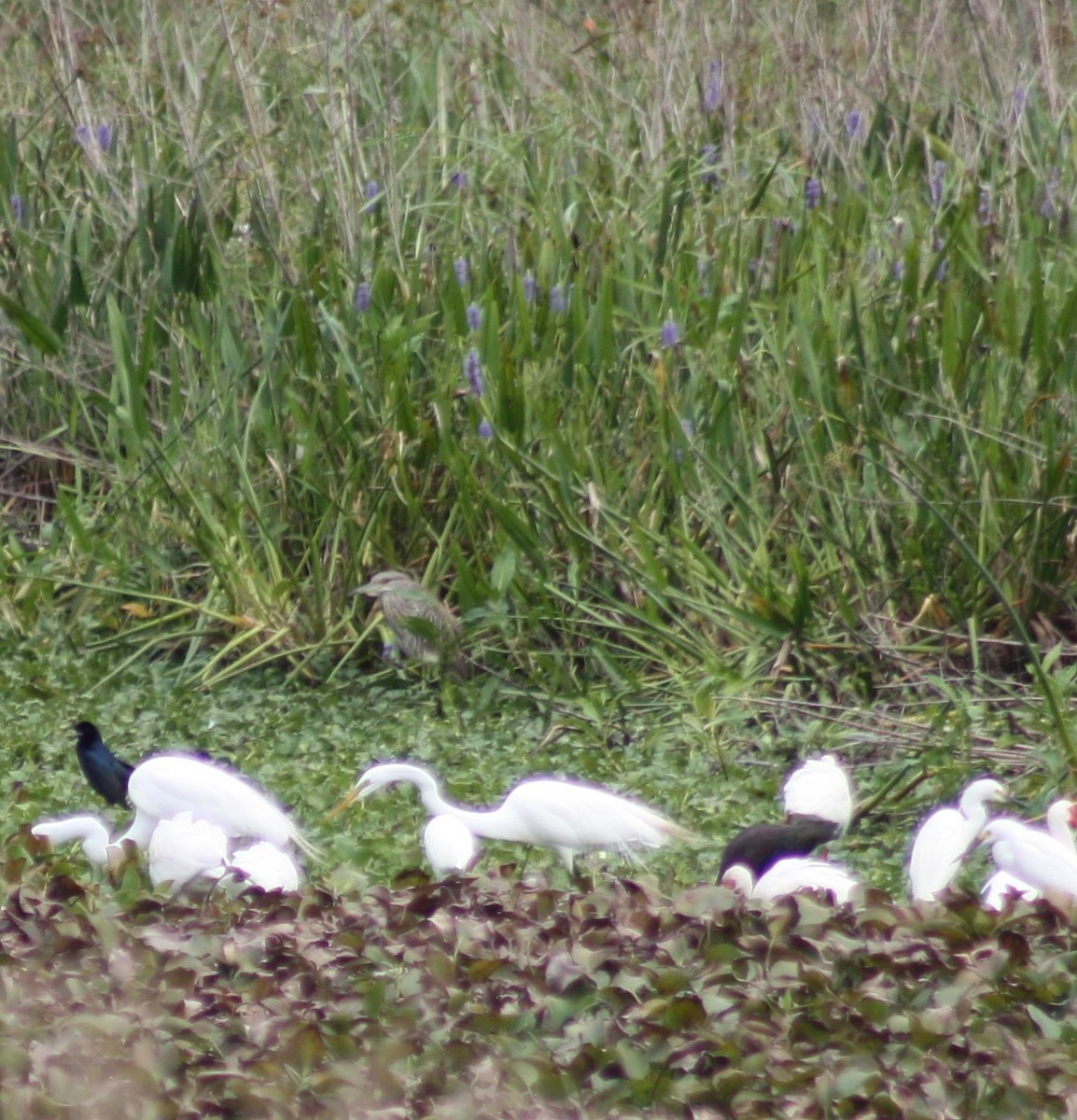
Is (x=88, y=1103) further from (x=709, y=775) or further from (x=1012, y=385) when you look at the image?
(x=1012, y=385)

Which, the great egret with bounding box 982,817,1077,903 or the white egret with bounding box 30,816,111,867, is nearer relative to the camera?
the great egret with bounding box 982,817,1077,903

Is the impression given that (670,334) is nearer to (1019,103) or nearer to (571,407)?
(571,407)

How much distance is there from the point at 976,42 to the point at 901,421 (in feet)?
4.94

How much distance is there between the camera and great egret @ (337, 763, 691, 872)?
4.46m

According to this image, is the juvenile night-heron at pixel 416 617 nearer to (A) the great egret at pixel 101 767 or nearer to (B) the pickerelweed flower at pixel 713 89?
(A) the great egret at pixel 101 767

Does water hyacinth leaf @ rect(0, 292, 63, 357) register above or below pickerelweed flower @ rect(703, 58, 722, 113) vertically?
below

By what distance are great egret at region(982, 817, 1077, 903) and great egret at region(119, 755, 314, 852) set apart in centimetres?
154

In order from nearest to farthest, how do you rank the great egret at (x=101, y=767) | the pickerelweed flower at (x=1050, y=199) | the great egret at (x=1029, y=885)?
the great egret at (x=1029, y=885) → the great egret at (x=101, y=767) → the pickerelweed flower at (x=1050, y=199)

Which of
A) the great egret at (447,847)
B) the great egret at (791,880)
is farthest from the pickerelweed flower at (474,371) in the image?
the great egret at (791,880)

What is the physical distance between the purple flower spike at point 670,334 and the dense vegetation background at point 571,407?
17mm

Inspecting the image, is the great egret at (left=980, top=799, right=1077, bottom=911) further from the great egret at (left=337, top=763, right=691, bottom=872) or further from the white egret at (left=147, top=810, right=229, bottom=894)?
the white egret at (left=147, top=810, right=229, bottom=894)

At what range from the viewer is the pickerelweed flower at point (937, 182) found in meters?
6.70

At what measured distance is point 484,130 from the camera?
7723 millimetres

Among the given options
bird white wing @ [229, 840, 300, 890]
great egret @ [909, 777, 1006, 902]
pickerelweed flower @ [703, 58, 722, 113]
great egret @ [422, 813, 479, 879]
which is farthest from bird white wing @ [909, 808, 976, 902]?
pickerelweed flower @ [703, 58, 722, 113]
